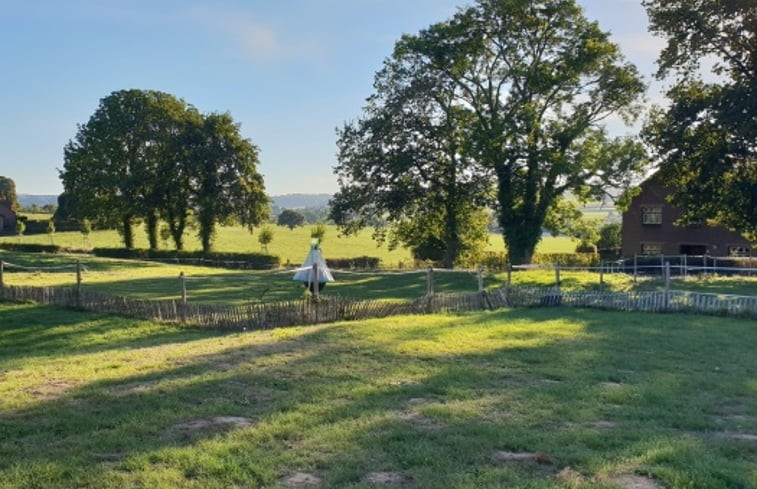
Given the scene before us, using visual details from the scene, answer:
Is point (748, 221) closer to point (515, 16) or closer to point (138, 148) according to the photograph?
point (515, 16)

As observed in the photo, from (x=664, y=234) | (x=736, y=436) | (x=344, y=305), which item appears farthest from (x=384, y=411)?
(x=664, y=234)

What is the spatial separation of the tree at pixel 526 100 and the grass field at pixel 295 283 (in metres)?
5.14

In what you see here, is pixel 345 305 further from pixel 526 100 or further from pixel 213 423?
pixel 526 100

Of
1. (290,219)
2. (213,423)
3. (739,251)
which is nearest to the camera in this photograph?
(213,423)

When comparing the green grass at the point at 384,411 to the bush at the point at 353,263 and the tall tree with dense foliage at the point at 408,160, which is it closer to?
the tall tree with dense foliage at the point at 408,160

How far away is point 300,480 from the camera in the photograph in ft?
15.3

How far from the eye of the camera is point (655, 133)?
3334cm

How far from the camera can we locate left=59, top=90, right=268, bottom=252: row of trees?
5259cm

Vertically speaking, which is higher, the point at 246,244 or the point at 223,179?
the point at 223,179

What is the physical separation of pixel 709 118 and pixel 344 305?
82.8ft

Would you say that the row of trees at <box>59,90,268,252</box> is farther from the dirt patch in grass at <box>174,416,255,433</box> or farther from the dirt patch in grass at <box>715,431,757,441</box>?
the dirt patch in grass at <box>715,431,757,441</box>

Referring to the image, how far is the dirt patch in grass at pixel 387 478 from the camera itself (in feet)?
15.2

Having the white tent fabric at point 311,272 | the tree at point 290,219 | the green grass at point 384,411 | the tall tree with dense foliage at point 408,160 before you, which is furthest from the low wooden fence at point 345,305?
the tree at point 290,219

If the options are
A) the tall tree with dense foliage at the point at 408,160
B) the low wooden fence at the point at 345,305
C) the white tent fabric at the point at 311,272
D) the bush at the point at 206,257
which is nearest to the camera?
the low wooden fence at the point at 345,305
